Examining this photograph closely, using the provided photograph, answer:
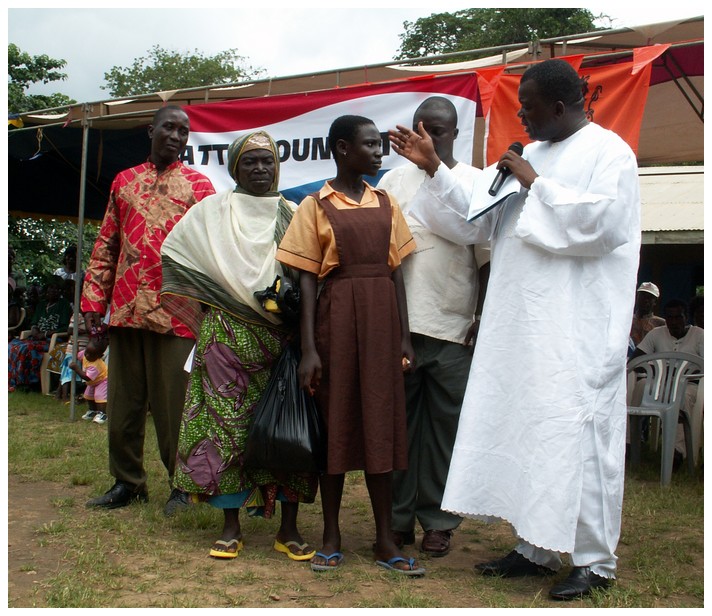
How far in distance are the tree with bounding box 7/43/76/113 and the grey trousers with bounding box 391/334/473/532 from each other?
14.5m

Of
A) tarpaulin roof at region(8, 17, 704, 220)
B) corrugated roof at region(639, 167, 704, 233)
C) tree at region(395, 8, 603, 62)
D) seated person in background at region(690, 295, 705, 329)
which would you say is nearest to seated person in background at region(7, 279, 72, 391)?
tarpaulin roof at region(8, 17, 704, 220)

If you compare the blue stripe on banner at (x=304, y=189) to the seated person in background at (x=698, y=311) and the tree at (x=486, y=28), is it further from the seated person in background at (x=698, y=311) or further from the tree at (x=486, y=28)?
the tree at (x=486, y=28)

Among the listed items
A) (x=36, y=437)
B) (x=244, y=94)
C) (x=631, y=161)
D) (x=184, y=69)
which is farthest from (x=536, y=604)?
(x=184, y=69)

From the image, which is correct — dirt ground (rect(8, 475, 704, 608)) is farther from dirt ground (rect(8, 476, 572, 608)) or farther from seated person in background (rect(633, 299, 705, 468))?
seated person in background (rect(633, 299, 705, 468))

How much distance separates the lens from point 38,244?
16.4m

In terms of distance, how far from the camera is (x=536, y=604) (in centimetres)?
297

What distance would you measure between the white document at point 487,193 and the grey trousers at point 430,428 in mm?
656

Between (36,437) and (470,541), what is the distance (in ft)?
14.2

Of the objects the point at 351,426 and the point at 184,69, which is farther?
the point at 184,69

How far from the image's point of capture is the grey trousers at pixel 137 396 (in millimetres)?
4430

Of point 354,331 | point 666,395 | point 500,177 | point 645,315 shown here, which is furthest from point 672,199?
Result: point 354,331

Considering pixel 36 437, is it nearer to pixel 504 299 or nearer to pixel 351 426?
pixel 351 426

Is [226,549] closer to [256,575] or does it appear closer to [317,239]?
[256,575]

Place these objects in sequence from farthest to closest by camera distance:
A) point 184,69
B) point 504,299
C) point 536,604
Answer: point 184,69, point 504,299, point 536,604
